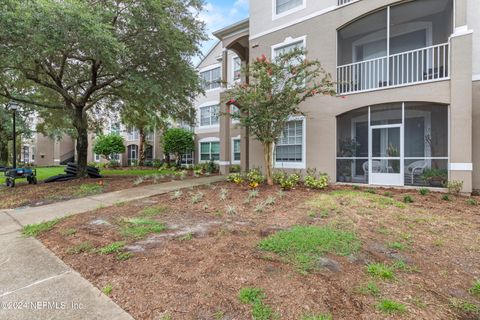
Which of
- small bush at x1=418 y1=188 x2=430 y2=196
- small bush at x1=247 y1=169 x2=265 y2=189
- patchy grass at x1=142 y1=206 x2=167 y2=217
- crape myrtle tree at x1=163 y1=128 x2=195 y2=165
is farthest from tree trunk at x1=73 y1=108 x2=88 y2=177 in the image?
small bush at x1=418 y1=188 x2=430 y2=196

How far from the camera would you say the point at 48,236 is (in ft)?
16.0

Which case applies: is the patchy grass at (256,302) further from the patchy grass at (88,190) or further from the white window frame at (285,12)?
the white window frame at (285,12)

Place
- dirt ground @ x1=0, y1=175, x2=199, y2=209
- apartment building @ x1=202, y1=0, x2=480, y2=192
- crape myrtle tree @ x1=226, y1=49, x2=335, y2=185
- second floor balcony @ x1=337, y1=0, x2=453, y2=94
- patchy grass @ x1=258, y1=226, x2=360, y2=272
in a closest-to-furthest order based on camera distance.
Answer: patchy grass @ x1=258, y1=226, x2=360, y2=272 < apartment building @ x1=202, y1=0, x2=480, y2=192 < dirt ground @ x1=0, y1=175, x2=199, y2=209 < crape myrtle tree @ x1=226, y1=49, x2=335, y2=185 < second floor balcony @ x1=337, y1=0, x2=453, y2=94

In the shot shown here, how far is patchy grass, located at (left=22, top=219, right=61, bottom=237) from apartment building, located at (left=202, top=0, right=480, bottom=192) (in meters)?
8.26

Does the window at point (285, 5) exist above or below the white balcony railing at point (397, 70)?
above

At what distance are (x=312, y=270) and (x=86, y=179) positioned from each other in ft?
40.4

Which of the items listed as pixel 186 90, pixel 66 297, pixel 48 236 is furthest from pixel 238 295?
pixel 186 90

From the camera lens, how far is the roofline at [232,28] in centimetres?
1310

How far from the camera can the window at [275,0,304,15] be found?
1110 centimetres

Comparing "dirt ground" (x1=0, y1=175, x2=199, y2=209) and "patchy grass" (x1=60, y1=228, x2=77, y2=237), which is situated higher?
"dirt ground" (x1=0, y1=175, x2=199, y2=209)

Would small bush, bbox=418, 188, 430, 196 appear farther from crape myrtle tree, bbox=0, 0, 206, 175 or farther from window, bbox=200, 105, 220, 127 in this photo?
window, bbox=200, 105, 220, 127

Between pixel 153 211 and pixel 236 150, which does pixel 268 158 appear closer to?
pixel 153 211

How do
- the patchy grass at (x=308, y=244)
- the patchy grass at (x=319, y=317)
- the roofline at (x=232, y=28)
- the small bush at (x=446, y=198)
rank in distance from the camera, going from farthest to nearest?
the roofline at (x=232, y=28)
the small bush at (x=446, y=198)
the patchy grass at (x=308, y=244)
the patchy grass at (x=319, y=317)

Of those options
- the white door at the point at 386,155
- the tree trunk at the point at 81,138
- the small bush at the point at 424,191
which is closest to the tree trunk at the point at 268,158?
the white door at the point at 386,155
